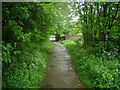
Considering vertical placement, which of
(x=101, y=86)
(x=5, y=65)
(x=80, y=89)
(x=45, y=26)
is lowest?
(x=80, y=89)

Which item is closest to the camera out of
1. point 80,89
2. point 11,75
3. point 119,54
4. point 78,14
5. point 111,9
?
point 11,75

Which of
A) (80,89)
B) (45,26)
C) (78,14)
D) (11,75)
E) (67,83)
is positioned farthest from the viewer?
(78,14)

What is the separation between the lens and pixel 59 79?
5863 mm

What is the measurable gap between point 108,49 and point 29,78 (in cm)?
624

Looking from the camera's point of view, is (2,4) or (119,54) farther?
(119,54)

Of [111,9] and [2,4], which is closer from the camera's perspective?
[2,4]

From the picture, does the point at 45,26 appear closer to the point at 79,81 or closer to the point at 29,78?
the point at 29,78

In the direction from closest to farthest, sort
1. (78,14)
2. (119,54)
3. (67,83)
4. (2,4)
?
(2,4) → (67,83) → (119,54) → (78,14)

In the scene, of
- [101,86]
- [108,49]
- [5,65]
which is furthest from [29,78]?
[108,49]

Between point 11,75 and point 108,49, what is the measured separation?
7011 millimetres

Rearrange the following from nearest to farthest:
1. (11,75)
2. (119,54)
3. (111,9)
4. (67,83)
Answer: (11,75) → (67,83) → (111,9) → (119,54)

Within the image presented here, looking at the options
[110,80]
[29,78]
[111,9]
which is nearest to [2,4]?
[29,78]

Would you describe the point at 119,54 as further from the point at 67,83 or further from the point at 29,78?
the point at 29,78

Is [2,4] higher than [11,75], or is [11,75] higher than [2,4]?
[2,4]
